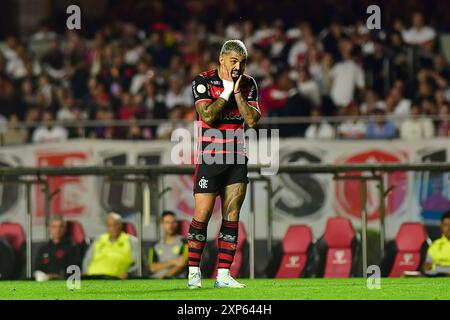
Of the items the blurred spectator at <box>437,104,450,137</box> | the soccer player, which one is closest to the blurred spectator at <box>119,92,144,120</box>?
the blurred spectator at <box>437,104,450,137</box>

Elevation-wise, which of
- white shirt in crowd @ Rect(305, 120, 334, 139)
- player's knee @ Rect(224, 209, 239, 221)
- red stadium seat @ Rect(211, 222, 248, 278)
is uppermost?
white shirt in crowd @ Rect(305, 120, 334, 139)

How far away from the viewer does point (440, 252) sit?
48.7 ft

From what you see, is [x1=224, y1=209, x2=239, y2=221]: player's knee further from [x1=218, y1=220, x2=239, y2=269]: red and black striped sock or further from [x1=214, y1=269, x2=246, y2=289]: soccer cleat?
[x1=214, y1=269, x2=246, y2=289]: soccer cleat

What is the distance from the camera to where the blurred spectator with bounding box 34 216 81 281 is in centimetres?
1568

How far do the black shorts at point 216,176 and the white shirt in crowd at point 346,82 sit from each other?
31.5ft

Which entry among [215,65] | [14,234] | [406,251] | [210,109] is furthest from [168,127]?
[210,109]

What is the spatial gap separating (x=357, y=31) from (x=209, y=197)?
1099 centimetres

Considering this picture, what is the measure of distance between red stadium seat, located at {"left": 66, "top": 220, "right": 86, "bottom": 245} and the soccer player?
5677mm

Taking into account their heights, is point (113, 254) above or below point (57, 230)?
below

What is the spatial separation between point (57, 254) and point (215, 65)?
6542 millimetres

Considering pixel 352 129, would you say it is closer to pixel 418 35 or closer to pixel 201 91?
pixel 418 35

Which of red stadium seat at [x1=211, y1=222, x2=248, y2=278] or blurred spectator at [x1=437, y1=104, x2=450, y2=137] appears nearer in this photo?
red stadium seat at [x1=211, y1=222, x2=248, y2=278]
